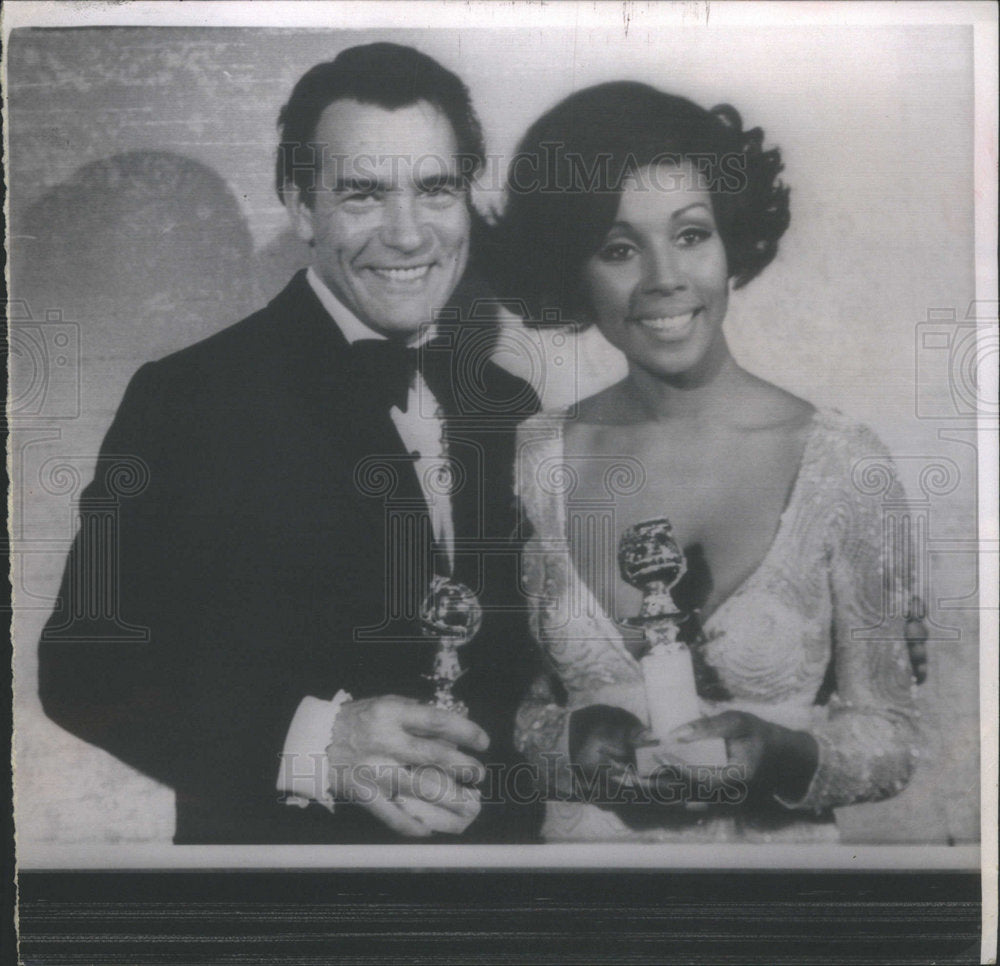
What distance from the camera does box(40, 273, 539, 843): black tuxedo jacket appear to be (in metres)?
2.59

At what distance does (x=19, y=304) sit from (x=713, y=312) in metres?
1.80

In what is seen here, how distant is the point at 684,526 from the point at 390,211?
43.6 inches

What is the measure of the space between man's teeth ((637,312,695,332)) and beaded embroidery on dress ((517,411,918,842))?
0.33m

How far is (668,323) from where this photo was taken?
262cm

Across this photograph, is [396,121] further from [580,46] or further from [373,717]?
[373,717]

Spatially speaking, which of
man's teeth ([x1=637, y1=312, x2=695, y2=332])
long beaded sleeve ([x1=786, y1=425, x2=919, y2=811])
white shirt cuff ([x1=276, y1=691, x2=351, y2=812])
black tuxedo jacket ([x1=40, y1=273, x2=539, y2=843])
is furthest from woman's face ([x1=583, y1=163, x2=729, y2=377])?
white shirt cuff ([x1=276, y1=691, x2=351, y2=812])

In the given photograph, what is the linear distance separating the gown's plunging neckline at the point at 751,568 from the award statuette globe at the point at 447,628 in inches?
11.0

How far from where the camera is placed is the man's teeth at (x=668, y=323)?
2617mm

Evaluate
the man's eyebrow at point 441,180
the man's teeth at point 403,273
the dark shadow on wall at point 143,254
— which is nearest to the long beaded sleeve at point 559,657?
the man's teeth at point 403,273

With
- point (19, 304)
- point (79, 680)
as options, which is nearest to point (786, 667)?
point (79, 680)

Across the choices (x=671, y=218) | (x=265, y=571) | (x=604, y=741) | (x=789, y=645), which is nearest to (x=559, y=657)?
(x=604, y=741)

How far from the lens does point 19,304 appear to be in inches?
104

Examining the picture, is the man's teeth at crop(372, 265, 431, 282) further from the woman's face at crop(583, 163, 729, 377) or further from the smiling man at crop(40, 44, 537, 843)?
the woman's face at crop(583, 163, 729, 377)

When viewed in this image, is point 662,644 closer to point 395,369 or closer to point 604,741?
point 604,741
